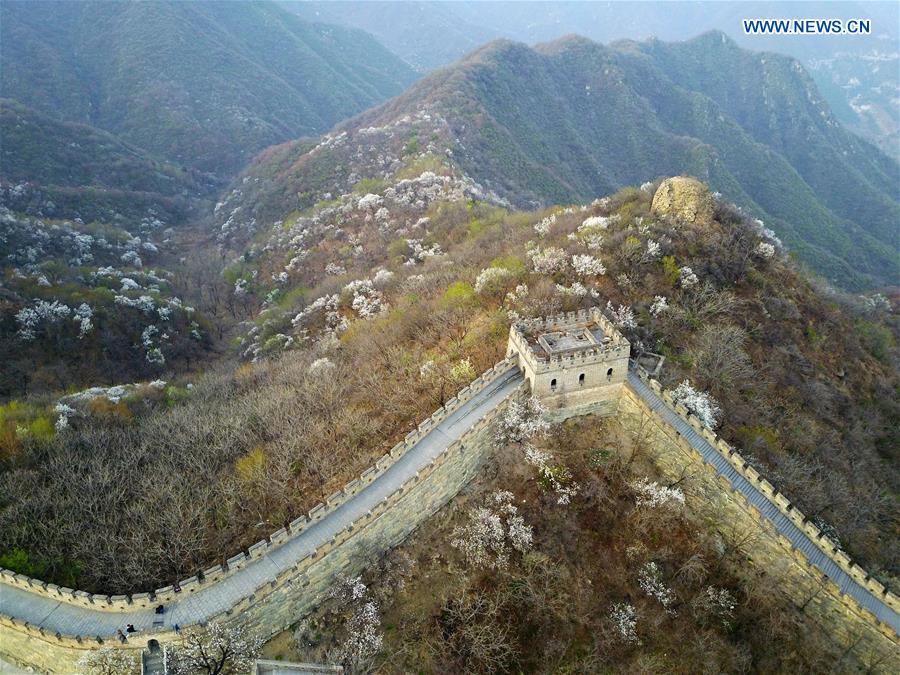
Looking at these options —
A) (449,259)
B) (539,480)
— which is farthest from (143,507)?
(449,259)

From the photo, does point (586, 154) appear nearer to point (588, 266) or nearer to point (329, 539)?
point (588, 266)

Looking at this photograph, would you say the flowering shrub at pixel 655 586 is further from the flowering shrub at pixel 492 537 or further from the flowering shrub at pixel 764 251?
the flowering shrub at pixel 764 251

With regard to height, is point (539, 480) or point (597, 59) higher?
point (597, 59)

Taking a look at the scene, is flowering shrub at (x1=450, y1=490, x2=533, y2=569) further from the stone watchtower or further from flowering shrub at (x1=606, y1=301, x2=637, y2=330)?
flowering shrub at (x1=606, y1=301, x2=637, y2=330)

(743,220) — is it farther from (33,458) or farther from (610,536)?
(33,458)

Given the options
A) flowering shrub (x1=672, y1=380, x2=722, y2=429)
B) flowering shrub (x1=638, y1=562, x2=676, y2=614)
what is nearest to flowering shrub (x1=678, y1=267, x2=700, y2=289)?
flowering shrub (x1=672, y1=380, x2=722, y2=429)

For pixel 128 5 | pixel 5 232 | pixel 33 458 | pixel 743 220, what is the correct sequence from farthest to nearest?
pixel 128 5 → pixel 5 232 → pixel 743 220 → pixel 33 458

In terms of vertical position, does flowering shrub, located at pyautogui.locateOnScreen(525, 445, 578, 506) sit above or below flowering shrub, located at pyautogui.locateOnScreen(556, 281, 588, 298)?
below

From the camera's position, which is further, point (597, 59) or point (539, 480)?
point (597, 59)
